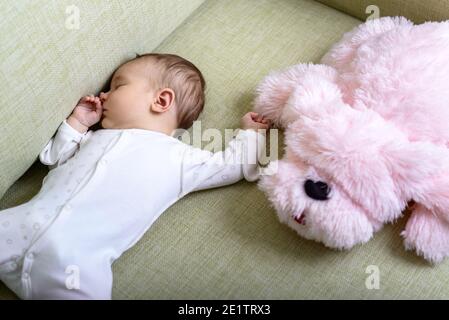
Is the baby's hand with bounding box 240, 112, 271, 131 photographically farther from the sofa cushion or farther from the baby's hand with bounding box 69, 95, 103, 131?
the baby's hand with bounding box 69, 95, 103, 131

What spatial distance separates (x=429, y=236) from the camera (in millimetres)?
815

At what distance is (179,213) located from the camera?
914 mm

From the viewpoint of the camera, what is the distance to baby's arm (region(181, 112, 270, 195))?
917 mm

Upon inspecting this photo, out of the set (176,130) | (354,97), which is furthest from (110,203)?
(354,97)

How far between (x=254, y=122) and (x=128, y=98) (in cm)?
26

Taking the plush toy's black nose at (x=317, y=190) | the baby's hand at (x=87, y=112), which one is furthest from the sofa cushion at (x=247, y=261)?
the baby's hand at (x=87, y=112)

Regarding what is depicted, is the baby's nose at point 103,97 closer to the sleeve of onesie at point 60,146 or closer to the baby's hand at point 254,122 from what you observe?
the sleeve of onesie at point 60,146

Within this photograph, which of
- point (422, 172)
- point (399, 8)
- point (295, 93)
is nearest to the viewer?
point (422, 172)

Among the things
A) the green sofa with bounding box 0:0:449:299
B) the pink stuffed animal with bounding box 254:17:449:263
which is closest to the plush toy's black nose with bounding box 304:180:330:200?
the pink stuffed animal with bounding box 254:17:449:263

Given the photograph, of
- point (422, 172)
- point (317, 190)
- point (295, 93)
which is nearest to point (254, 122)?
point (295, 93)

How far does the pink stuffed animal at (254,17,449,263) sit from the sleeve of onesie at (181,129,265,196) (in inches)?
2.7

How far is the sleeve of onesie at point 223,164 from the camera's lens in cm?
92

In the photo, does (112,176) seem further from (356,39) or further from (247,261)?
(356,39)

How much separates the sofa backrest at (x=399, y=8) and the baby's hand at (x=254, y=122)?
1.29ft
